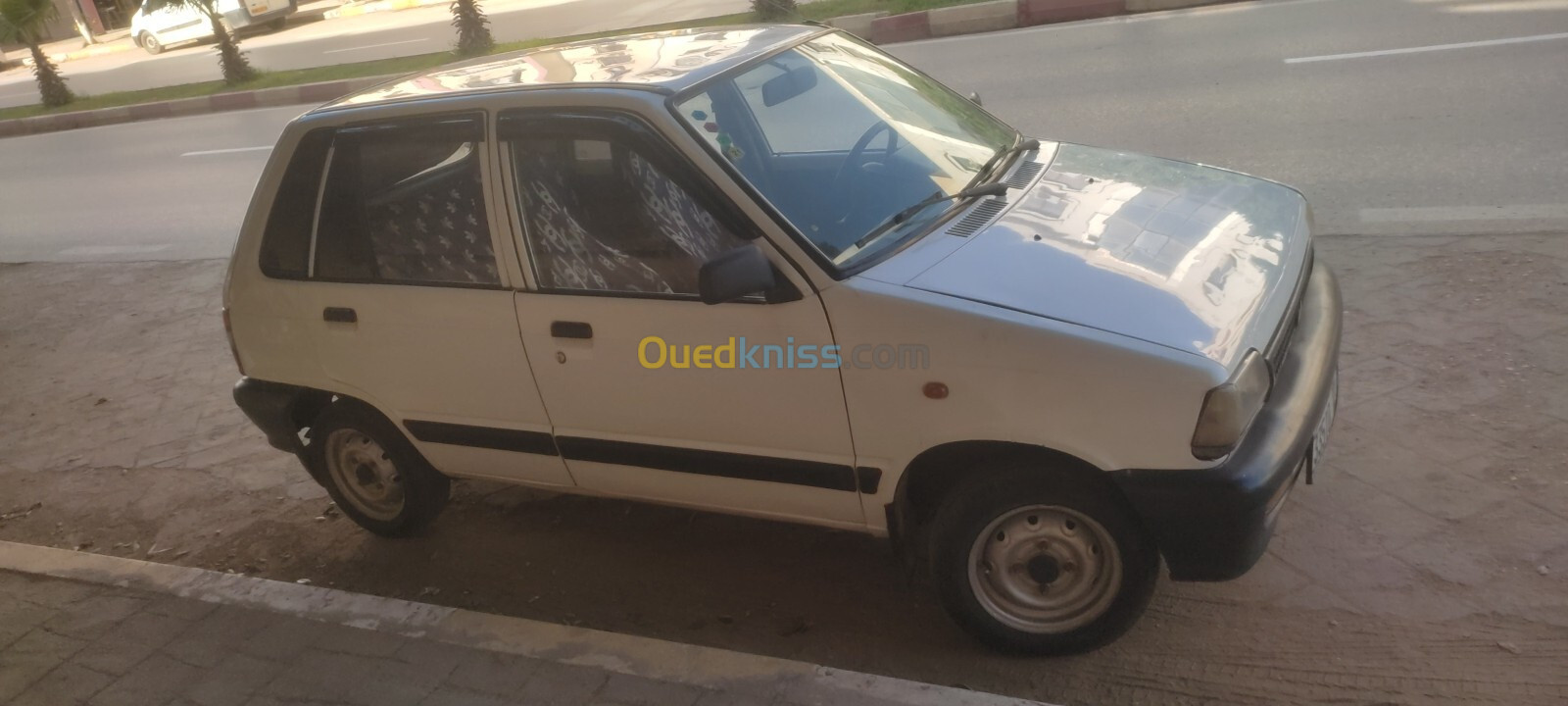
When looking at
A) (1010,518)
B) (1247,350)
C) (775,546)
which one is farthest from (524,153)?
(1247,350)

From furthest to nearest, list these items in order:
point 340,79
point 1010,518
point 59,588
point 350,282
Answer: point 340,79, point 59,588, point 350,282, point 1010,518

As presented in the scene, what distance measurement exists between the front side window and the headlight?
1.31m

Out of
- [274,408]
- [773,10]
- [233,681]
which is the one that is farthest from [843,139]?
[773,10]

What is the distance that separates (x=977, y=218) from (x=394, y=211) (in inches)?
76.8

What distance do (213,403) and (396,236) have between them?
10.1ft

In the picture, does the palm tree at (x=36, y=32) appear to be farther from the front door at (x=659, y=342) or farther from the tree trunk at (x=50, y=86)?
the front door at (x=659, y=342)

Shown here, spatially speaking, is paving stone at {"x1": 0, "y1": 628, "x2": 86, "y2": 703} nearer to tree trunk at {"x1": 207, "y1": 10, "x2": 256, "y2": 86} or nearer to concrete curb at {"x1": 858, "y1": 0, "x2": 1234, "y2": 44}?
concrete curb at {"x1": 858, "y1": 0, "x2": 1234, "y2": 44}

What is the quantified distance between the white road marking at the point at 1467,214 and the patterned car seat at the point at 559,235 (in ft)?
13.7

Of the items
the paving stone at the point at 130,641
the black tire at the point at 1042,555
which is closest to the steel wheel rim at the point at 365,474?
the paving stone at the point at 130,641

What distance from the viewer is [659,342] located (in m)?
3.28

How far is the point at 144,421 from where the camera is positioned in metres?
6.11

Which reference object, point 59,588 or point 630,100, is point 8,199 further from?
point 630,100

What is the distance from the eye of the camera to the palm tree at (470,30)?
16.7m

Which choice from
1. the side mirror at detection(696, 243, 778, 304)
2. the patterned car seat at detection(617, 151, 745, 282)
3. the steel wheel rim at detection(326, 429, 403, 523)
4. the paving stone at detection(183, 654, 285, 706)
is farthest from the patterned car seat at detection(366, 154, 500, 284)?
the paving stone at detection(183, 654, 285, 706)
